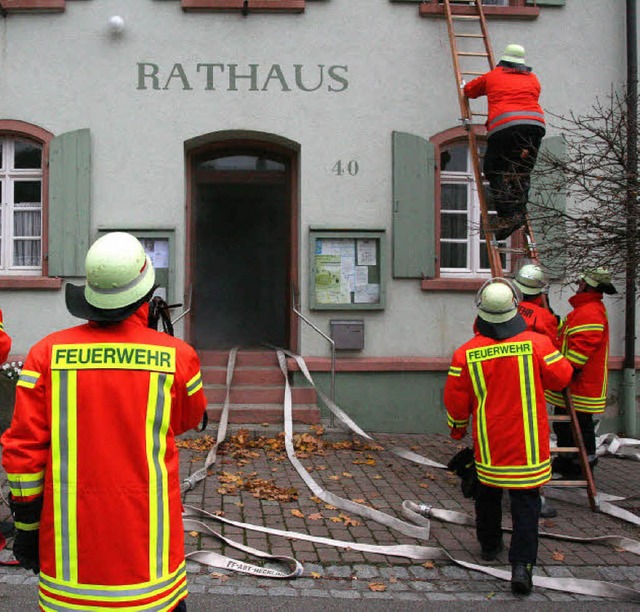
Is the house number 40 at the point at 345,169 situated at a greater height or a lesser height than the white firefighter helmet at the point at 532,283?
greater

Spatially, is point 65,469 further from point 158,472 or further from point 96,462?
point 158,472

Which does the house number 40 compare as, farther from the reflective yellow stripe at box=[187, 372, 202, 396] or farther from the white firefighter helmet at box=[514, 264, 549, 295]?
the reflective yellow stripe at box=[187, 372, 202, 396]

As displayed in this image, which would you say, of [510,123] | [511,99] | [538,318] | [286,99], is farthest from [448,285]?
[538,318]

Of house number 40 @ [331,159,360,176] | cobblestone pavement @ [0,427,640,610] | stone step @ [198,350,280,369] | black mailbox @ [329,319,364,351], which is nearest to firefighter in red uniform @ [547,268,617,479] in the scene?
Result: cobblestone pavement @ [0,427,640,610]

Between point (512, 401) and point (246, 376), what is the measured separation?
4.89 m

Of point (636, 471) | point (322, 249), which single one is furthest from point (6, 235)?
point (636, 471)

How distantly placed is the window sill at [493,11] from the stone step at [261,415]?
4.91 metres

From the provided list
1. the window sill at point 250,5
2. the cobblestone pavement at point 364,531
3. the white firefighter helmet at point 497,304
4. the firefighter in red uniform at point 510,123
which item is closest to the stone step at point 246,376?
the cobblestone pavement at point 364,531

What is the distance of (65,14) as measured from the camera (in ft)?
28.9

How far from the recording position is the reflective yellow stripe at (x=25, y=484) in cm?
261

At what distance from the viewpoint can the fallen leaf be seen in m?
4.38

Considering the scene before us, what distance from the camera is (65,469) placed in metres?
2.62

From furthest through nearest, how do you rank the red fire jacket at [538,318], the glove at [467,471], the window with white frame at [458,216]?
1. the window with white frame at [458,216]
2. the red fire jacket at [538,318]
3. the glove at [467,471]

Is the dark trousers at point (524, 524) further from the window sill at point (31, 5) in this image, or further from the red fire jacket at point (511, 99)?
the window sill at point (31, 5)
